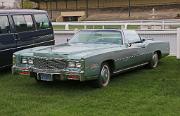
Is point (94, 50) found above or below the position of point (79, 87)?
above

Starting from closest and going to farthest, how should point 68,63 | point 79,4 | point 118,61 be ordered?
1. point 68,63
2. point 118,61
3. point 79,4

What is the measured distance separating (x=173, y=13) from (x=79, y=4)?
60.9ft

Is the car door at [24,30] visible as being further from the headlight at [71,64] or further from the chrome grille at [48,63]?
the headlight at [71,64]

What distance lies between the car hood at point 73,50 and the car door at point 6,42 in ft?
5.18

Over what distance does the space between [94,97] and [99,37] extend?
8.34 ft

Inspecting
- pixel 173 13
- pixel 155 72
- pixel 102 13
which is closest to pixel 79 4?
pixel 102 13

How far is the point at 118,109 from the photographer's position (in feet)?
22.8

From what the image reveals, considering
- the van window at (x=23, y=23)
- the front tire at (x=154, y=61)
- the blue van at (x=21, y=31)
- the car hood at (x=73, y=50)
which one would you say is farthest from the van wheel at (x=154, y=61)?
the van window at (x=23, y=23)

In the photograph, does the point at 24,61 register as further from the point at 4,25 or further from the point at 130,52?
the point at 130,52

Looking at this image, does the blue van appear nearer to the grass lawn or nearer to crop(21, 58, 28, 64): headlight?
the grass lawn

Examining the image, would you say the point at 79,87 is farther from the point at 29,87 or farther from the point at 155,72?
the point at 155,72

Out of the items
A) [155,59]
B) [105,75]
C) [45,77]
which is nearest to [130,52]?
[105,75]

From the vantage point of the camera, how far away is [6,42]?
10312mm

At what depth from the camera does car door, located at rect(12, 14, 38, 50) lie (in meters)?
10.8
